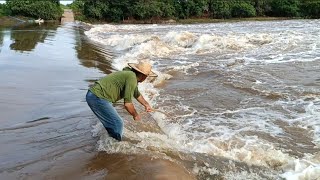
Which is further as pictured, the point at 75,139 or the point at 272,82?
the point at 272,82

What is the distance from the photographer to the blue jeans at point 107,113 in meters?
5.37

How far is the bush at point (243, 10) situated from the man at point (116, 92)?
60.2m

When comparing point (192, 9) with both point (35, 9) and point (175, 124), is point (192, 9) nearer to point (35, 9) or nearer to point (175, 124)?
point (35, 9)

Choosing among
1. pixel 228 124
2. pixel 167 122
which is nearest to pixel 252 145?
pixel 228 124

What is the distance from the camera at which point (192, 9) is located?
212ft

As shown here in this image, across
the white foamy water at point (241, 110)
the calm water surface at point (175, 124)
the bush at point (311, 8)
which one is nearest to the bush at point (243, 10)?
the bush at point (311, 8)

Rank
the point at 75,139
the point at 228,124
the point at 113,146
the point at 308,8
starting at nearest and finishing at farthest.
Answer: the point at 113,146
the point at 75,139
the point at 228,124
the point at 308,8

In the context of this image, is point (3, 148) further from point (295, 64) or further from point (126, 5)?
point (126, 5)

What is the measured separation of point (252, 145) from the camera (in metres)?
6.23

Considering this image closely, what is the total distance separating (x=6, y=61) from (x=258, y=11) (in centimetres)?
5687

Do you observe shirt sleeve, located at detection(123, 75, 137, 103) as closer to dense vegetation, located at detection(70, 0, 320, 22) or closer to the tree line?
the tree line

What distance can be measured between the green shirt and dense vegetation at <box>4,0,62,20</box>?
56720 mm

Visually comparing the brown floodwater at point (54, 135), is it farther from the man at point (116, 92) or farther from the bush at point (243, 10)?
the bush at point (243, 10)

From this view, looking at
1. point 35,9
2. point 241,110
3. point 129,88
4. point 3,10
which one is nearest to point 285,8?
point 35,9
